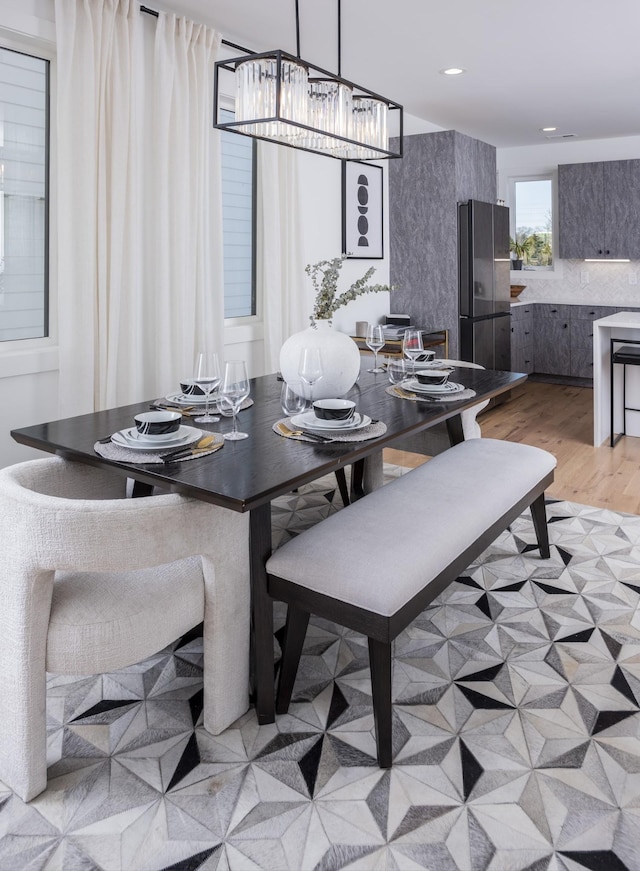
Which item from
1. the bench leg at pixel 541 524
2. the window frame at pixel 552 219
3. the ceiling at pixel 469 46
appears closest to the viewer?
the bench leg at pixel 541 524

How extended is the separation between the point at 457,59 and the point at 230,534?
12.1 feet

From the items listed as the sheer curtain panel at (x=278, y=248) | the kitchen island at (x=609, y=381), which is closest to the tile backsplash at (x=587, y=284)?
the kitchen island at (x=609, y=381)

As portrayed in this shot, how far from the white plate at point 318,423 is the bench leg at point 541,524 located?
41.8 inches

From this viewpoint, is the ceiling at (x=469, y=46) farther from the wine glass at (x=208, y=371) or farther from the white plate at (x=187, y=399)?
the white plate at (x=187, y=399)

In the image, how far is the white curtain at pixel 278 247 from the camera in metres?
4.30

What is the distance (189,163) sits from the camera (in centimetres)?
366

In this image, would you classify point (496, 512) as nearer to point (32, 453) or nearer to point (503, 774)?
point (503, 774)

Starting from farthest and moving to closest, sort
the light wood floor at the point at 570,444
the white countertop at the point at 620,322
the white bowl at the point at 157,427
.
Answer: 1. the white countertop at the point at 620,322
2. the light wood floor at the point at 570,444
3. the white bowl at the point at 157,427

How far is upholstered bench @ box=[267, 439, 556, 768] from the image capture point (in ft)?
5.84

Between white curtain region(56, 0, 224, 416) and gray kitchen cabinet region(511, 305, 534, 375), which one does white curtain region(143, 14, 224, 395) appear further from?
gray kitchen cabinet region(511, 305, 534, 375)

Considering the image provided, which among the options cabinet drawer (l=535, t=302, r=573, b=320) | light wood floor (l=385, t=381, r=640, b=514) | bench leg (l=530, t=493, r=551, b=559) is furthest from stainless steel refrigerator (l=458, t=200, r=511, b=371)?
bench leg (l=530, t=493, r=551, b=559)

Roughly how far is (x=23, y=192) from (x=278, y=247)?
5.32ft

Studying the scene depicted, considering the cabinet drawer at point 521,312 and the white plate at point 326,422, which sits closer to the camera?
the white plate at point 326,422

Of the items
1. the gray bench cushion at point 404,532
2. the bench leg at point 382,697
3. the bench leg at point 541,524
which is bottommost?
the bench leg at point 382,697
